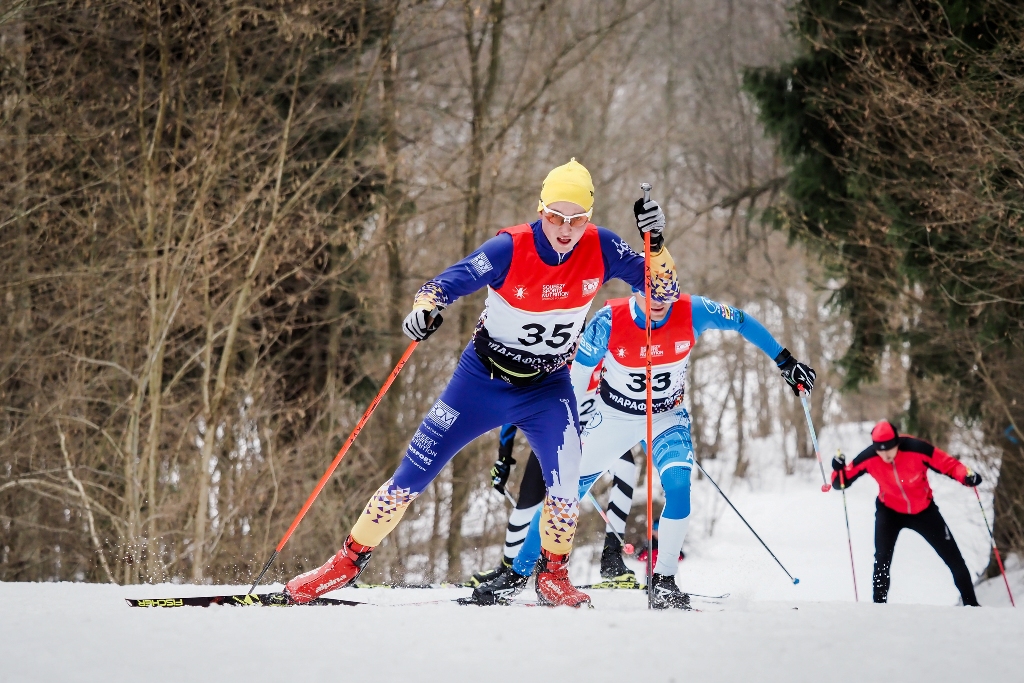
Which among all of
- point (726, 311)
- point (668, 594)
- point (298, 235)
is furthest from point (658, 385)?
point (298, 235)

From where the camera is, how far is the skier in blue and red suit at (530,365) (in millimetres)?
3936

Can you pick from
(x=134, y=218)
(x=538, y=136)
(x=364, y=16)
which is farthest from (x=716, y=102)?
(x=134, y=218)

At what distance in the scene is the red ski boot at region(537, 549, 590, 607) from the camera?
13.5 feet

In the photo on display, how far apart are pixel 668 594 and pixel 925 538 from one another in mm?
2910

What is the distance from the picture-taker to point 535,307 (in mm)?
4004

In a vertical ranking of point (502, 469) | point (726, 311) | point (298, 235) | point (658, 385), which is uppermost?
point (298, 235)

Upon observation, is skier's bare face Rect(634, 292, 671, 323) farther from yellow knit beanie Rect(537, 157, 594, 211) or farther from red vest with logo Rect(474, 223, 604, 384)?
yellow knit beanie Rect(537, 157, 594, 211)

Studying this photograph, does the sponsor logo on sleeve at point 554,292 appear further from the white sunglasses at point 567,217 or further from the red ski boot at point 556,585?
the red ski boot at point 556,585

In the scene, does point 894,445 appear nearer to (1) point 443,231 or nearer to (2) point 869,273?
(2) point 869,273

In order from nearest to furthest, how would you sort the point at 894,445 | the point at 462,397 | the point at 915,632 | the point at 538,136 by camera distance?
the point at 915,632 < the point at 462,397 < the point at 894,445 < the point at 538,136

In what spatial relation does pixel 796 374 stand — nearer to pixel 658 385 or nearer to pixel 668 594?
pixel 658 385

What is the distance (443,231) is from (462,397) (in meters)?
10.6

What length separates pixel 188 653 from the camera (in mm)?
2602

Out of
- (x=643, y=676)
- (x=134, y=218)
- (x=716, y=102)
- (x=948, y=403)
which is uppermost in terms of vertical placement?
(x=716, y=102)
